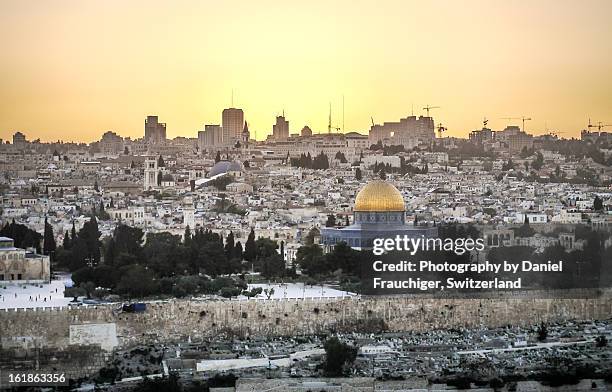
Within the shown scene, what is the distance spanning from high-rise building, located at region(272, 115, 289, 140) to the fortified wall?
57.5 feet

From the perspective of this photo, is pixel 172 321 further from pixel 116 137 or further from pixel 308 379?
pixel 116 137

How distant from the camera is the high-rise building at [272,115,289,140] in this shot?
4154cm

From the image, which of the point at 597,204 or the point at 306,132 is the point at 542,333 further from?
the point at 306,132

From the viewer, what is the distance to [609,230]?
28.7 m

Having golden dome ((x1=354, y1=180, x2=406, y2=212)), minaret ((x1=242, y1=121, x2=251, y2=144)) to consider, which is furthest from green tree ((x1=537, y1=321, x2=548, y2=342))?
minaret ((x1=242, y1=121, x2=251, y2=144))

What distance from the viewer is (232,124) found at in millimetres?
44344

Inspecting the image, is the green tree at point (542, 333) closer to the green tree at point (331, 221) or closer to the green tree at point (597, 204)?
the green tree at point (331, 221)

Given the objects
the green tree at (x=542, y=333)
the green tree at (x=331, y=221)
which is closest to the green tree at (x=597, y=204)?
the green tree at (x=331, y=221)

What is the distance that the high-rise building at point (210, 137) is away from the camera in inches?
1746

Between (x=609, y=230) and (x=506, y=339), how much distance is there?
8.54m

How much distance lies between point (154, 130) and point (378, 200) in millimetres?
11662

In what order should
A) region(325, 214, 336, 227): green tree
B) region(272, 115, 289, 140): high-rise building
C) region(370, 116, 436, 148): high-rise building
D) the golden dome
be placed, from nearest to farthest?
1. the golden dome
2. region(325, 214, 336, 227): green tree
3. region(272, 115, 289, 140): high-rise building
4. region(370, 116, 436, 148): high-rise building

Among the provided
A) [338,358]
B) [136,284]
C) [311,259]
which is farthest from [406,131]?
[338,358]

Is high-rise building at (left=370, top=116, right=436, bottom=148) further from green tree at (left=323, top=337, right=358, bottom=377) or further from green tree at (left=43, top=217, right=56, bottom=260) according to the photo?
green tree at (left=323, top=337, right=358, bottom=377)
